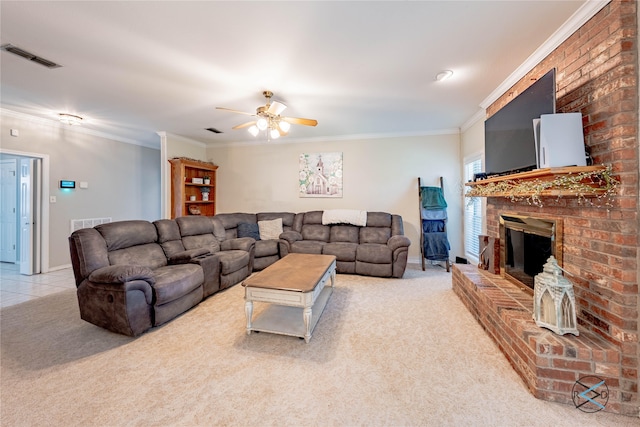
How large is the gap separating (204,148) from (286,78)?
4.21 m

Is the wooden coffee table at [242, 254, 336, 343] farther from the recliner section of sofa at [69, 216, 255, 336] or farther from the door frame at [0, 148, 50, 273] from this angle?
the door frame at [0, 148, 50, 273]

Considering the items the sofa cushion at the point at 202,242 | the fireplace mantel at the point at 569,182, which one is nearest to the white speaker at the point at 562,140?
the fireplace mantel at the point at 569,182

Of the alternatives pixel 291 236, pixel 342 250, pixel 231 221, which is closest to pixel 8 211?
pixel 231 221

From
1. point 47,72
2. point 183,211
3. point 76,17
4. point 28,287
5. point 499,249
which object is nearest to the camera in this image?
point 76,17

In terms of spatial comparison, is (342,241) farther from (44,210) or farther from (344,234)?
(44,210)

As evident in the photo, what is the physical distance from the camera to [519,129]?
2.35m

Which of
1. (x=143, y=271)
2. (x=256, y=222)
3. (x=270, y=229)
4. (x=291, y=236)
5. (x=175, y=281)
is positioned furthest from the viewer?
(x=256, y=222)

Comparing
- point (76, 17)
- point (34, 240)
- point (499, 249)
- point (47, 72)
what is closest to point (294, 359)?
point (499, 249)

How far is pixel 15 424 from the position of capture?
145 cm

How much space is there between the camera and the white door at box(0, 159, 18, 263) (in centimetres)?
479

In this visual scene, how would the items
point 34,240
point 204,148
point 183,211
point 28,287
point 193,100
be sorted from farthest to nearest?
point 204,148 → point 183,211 → point 34,240 → point 28,287 → point 193,100

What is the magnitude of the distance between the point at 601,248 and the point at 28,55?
4910 mm

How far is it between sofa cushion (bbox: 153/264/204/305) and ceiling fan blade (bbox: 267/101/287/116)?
2024mm

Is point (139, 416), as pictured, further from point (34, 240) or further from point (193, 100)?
point (34, 240)
